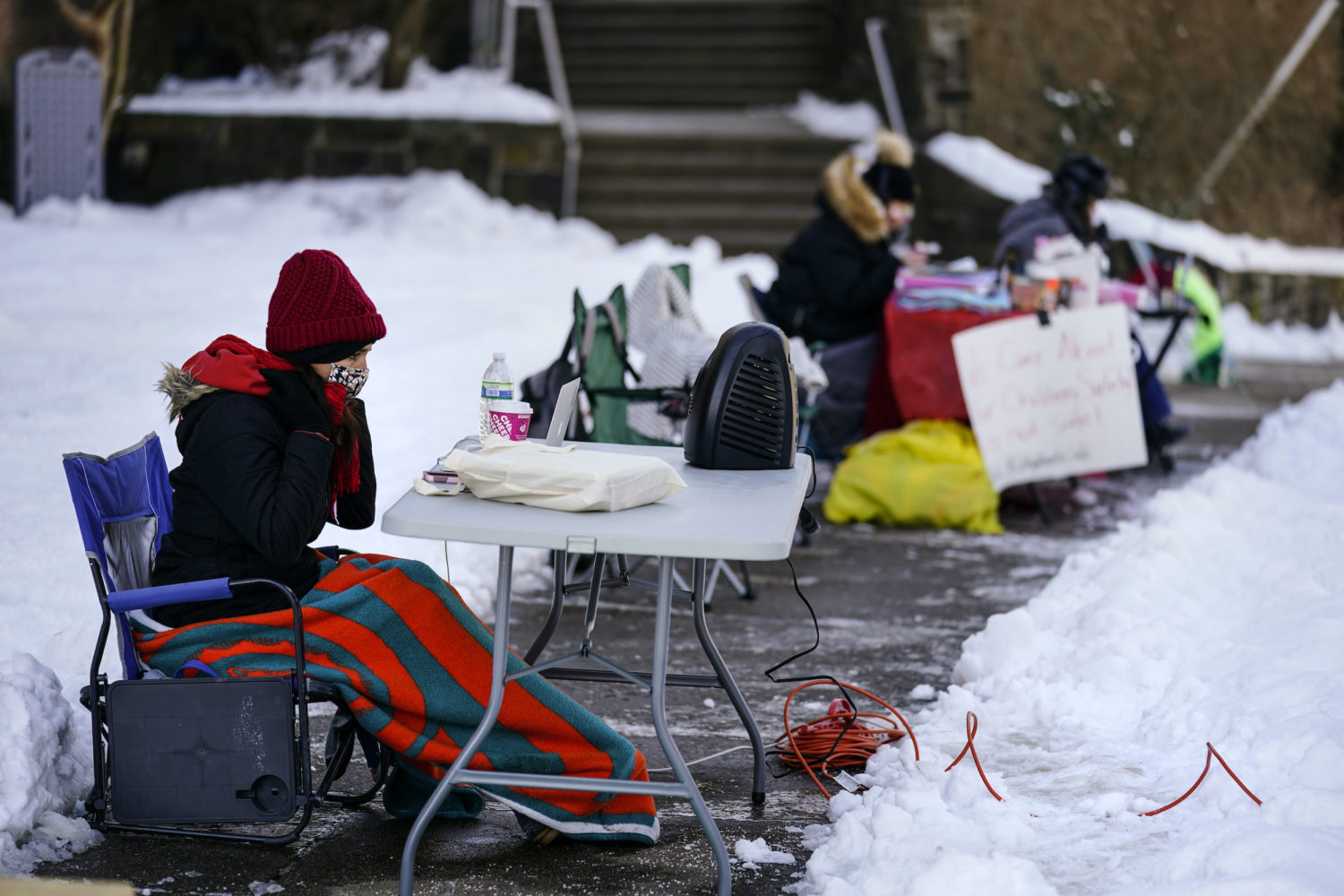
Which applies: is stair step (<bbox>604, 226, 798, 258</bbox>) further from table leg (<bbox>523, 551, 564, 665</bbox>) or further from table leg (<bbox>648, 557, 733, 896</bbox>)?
table leg (<bbox>648, 557, 733, 896</bbox>)

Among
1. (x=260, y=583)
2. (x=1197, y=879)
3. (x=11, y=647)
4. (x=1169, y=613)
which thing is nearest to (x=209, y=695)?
(x=260, y=583)

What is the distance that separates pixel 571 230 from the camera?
12586mm

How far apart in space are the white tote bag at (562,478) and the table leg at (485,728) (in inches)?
5.0

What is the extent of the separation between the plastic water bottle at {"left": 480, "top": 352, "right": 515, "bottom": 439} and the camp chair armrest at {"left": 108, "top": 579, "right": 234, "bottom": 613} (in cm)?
79

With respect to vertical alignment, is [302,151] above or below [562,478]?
below

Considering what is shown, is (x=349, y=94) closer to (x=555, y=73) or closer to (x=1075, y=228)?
(x=555, y=73)

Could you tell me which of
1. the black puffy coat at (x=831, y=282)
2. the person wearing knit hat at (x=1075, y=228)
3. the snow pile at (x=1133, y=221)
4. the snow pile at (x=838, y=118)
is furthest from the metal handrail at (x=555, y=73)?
the black puffy coat at (x=831, y=282)

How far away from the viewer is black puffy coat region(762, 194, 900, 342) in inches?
279

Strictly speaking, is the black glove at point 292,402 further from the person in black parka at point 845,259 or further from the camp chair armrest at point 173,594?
the person in black parka at point 845,259

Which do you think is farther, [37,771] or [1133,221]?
[1133,221]

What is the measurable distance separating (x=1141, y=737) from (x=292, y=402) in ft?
7.44

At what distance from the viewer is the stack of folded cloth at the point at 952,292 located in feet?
22.7

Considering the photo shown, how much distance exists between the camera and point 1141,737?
3.76 metres

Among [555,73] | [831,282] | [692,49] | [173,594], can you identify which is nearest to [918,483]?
[831,282]
